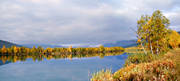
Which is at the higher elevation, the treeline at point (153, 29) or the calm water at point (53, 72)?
the treeline at point (153, 29)

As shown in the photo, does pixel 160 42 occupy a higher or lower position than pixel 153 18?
lower

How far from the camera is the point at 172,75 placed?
7152mm

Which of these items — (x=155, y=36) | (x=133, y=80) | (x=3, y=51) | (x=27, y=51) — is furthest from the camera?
(x=27, y=51)

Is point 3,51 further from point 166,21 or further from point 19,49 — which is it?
point 166,21

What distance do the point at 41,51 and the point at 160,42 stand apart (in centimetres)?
18097

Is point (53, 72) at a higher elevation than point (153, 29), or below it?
below

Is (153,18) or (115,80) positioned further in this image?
(153,18)

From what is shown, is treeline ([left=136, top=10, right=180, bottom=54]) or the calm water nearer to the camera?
treeline ([left=136, top=10, right=180, bottom=54])

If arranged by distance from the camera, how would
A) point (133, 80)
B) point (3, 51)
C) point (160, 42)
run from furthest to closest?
point (3, 51), point (160, 42), point (133, 80)

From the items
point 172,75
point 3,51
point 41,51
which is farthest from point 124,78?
point 41,51

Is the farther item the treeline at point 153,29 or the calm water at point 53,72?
the calm water at point 53,72

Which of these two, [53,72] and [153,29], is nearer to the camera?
[153,29]

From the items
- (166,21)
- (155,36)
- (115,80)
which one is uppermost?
(166,21)

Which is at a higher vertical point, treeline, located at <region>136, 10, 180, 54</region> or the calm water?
treeline, located at <region>136, 10, 180, 54</region>
